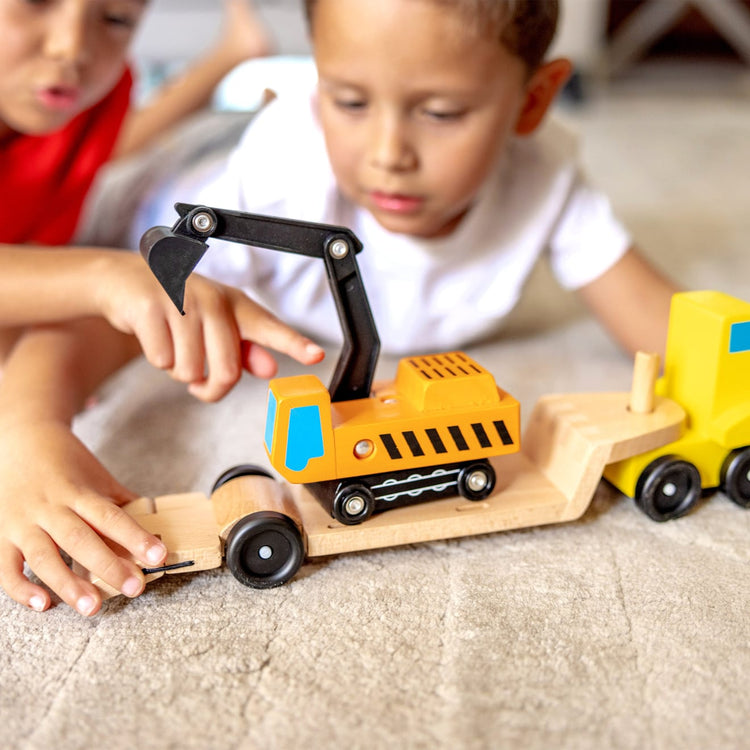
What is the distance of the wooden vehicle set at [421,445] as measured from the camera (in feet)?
2.15

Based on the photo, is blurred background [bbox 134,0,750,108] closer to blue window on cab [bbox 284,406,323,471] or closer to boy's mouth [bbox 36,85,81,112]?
boy's mouth [bbox 36,85,81,112]

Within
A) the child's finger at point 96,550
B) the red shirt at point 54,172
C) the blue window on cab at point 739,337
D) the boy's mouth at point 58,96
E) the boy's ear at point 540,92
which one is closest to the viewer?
the child's finger at point 96,550

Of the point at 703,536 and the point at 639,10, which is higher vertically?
the point at 703,536

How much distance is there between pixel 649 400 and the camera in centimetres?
75

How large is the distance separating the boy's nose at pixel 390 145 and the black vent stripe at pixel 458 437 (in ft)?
0.93

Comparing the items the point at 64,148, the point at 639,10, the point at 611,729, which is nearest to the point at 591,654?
the point at 611,729

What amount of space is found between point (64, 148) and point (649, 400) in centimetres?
96

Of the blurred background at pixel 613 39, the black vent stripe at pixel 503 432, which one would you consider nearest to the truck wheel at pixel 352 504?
the black vent stripe at pixel 503 432

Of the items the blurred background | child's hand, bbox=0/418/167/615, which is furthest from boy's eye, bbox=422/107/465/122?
the blurred background

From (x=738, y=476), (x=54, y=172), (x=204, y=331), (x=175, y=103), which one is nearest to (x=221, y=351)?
(x=204, y=331)

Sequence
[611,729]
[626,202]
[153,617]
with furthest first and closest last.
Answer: [626,202]
[153,617]
[611,729]

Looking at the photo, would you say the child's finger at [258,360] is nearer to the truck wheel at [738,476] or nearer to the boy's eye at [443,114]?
the boy's eye at [443,114]

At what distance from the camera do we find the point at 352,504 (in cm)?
68

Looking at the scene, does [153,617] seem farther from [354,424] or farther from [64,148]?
[64,148]
